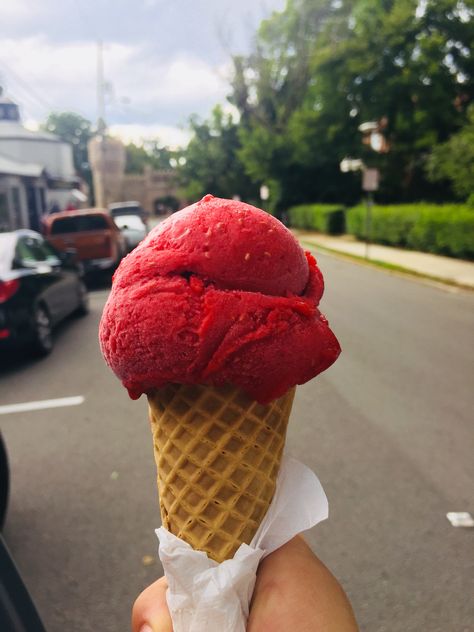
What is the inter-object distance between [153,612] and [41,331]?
6.41m

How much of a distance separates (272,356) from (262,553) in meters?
0.48

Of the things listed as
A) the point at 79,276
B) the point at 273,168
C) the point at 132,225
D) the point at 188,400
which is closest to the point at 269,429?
the point at 188,400

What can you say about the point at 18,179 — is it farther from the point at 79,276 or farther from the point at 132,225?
the point at 79,276

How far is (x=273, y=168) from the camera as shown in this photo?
110ft

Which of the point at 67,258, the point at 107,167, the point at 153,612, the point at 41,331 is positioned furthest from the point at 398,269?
the point at 107,167

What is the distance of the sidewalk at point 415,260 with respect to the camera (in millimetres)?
13477

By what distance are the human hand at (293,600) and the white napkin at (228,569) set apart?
0.10 ft

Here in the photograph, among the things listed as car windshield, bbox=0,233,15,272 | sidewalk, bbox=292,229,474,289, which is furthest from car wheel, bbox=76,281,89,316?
sidewalk, bbox=292,229,474,289

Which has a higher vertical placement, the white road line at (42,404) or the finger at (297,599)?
the finger at (297,599)

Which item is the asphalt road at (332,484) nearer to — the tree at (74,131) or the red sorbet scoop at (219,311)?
the red sorbet scoop at (219,311)

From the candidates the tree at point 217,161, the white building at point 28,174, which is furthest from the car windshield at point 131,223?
the tree at point 217,161

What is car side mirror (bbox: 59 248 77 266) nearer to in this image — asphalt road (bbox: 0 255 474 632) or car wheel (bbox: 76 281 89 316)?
car wheel (bbox: 76 281 89 316)

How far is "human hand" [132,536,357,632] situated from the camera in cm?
115

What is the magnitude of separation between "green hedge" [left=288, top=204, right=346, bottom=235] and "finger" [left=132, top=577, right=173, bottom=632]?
1058 inches
